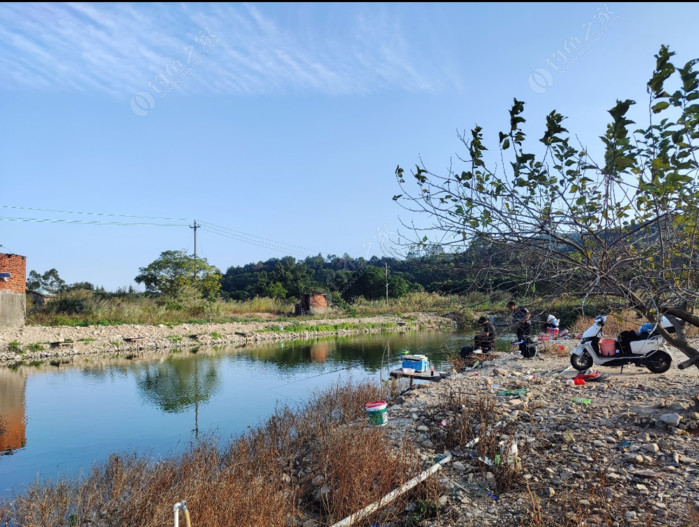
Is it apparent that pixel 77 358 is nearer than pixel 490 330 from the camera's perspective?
No

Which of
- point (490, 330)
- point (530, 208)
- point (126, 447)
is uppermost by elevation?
point (530, 208)

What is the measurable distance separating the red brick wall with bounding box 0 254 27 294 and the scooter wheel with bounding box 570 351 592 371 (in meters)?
20.9

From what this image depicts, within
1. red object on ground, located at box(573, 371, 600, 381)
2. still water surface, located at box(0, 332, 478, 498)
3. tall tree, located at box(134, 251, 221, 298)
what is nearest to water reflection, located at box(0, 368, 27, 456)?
still water surface, located at box(0, 332, 478, 498)

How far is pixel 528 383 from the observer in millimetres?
7336

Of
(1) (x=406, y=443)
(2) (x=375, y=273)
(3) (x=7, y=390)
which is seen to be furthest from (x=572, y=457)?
(2) (x=375, y=273)

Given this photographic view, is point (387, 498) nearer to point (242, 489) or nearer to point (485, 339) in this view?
point (242, 489)

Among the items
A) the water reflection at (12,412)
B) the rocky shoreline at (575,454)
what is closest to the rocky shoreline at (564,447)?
the rocky shoreline at (575,454)

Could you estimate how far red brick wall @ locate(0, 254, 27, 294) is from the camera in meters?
19.3

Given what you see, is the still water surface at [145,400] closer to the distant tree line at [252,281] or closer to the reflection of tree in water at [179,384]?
the reflection of tree in water at [179,384]

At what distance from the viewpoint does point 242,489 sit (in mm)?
4168

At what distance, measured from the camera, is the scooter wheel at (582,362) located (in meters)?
8.04

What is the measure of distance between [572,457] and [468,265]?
2.16m

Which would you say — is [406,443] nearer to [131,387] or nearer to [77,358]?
[131,387]

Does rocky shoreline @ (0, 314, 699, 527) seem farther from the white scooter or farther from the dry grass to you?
the dry grass
